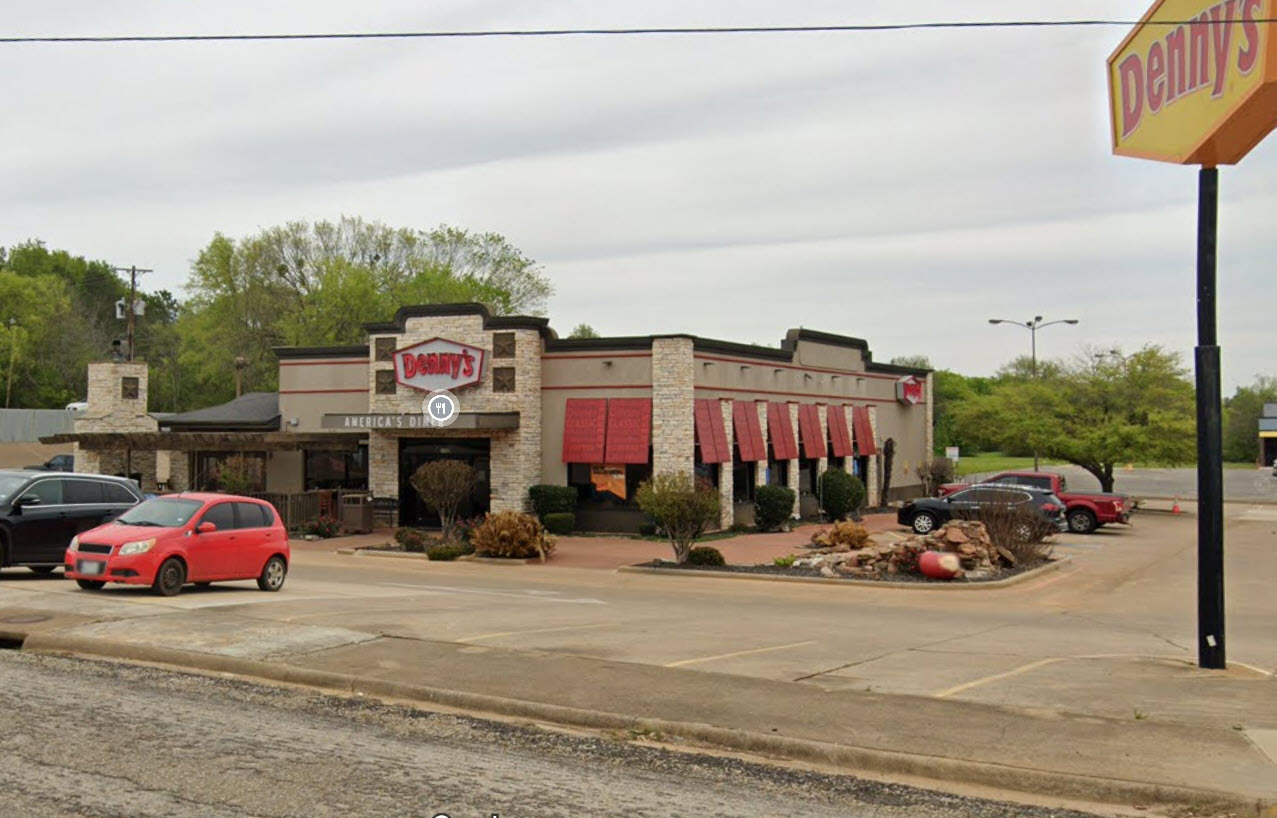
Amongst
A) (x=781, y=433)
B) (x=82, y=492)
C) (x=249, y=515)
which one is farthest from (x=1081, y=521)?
(x=82, y=492)

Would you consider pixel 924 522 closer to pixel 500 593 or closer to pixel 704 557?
pixel 704 557

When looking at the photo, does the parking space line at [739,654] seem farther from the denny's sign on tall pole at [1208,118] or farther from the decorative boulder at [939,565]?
the decorative boulder at [939,565]

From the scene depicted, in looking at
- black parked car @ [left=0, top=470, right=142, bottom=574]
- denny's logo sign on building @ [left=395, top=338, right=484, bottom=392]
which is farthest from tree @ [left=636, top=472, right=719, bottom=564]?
black parked car @ [left=0, top=470, right=142, bottom=574]

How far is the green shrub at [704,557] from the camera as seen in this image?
25.9 meters

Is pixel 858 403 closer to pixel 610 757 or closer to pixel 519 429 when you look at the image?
pixel 519 429

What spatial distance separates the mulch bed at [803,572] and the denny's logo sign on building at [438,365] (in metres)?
9.95

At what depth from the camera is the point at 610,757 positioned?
8188mm

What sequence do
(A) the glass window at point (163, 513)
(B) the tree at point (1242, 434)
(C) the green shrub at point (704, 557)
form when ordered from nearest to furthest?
(A) the glass window at point (163, 513) < (C) the green shrub at point (704, 557) < (B) the tree at point (1242, 434)

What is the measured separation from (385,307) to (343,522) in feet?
105

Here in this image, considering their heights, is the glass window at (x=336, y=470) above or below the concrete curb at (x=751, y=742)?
above

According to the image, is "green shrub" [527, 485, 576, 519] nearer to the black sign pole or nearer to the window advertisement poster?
the window advertisement poster

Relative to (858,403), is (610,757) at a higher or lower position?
lower

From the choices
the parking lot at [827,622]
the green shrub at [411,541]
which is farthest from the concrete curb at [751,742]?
the green shrub at [411,541]

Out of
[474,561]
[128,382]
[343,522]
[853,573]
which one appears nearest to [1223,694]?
[853,573]
